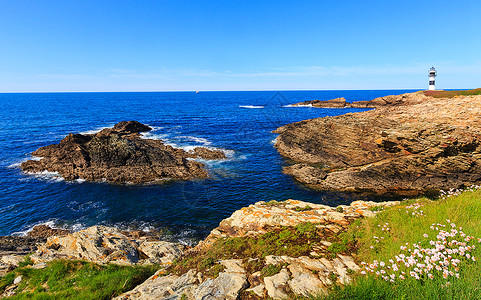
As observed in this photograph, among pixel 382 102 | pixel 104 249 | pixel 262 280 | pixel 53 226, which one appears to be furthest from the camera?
pixel 382 102

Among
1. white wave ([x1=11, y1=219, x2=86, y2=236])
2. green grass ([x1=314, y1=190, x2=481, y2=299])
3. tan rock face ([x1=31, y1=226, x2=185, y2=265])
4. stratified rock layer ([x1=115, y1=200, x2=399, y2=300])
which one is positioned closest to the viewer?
green grass ([x1=314, y1=190, x2=481, y2=299])

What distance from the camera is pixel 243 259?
9797 mm

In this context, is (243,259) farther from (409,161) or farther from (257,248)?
(409,161)

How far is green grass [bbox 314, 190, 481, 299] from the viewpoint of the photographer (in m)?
5.38

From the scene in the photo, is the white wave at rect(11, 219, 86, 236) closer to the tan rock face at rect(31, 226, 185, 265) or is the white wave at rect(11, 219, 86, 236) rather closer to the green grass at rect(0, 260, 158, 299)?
the tan rock face at rect(31, 226, 185, 265)

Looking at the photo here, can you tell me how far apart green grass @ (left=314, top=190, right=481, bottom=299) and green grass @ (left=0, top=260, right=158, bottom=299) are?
875 cm

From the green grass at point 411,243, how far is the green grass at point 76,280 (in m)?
8.75

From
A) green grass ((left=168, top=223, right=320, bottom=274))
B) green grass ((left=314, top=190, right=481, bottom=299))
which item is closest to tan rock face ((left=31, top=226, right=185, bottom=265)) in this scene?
green grass ((left=168, top=223, right=320, bottom=274))

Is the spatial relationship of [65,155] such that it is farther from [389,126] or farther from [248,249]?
[389,126]

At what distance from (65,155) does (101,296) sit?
123 feet

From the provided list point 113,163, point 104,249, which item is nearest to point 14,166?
point 113,163

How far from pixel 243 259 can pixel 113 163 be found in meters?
32.0

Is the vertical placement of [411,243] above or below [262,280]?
above

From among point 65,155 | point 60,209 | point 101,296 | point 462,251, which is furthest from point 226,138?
point 462,251
